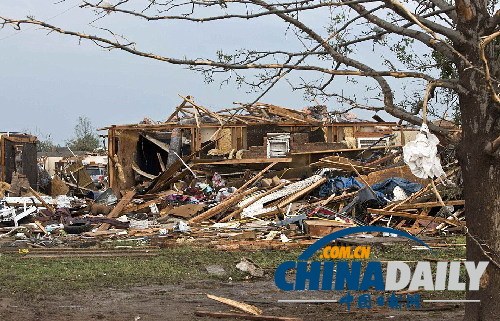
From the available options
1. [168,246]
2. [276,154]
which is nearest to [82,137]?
[276,154]

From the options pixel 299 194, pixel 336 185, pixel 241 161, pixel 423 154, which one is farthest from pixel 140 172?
pixel 423 154

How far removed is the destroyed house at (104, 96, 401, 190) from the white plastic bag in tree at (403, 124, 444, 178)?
1893 cm

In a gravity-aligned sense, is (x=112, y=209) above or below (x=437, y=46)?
below

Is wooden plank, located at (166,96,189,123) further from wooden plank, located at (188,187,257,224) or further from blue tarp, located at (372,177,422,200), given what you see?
blue tarp, located at (372,177,422,200)

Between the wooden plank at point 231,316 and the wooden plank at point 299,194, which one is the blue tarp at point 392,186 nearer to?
the wooden plank at point 299,194

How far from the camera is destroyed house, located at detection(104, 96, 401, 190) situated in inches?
993

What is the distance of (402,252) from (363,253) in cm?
188

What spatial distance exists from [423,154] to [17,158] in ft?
80.1

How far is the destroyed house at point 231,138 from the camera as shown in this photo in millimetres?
25219


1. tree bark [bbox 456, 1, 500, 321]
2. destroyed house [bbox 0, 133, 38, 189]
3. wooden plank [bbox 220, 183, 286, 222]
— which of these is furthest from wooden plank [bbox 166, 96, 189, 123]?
tree bark [bbox 456, 1, 500, 321]

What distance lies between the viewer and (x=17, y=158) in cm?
2731

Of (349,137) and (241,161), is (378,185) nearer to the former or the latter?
(241,161)

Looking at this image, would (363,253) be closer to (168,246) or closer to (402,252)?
(402,252)

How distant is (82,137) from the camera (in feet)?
233
